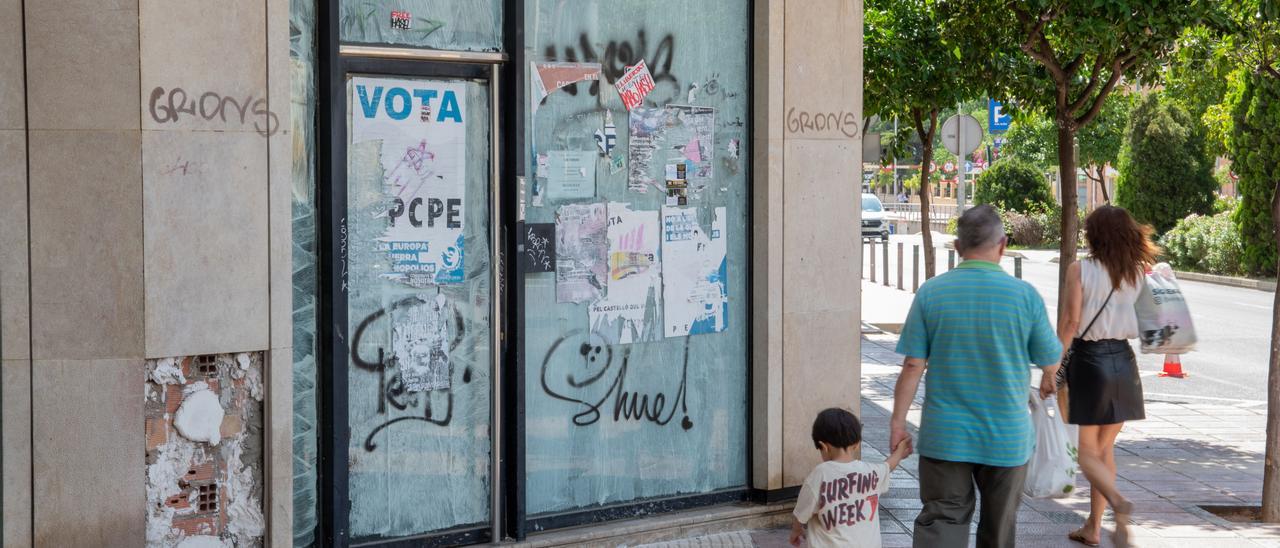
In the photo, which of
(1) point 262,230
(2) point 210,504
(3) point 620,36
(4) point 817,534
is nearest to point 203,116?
(1) point 262,230

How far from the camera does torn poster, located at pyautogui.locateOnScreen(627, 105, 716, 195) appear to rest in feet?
21.0

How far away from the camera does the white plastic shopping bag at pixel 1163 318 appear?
20.7 feet

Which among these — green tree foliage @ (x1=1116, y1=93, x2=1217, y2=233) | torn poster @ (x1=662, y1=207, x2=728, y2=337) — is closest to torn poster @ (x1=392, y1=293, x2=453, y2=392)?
torn poster @ (x1=662, y1=207, x2=728, y2=337)

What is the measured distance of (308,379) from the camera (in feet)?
18.2

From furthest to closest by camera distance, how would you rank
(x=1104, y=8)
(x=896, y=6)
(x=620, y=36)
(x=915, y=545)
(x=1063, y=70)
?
(x=896, y=6) < (x=1063, y=70) < (x=1104, y=8) < (x=620, y=36) < (x=915, y=545)

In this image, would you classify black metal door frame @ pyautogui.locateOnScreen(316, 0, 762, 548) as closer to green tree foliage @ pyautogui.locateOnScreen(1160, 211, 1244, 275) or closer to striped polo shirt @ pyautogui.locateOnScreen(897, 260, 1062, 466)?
striped polo shirt @ pyautogui.locateOnScreen(897, 260, 1062, 466)

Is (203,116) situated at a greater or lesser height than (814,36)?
lesser

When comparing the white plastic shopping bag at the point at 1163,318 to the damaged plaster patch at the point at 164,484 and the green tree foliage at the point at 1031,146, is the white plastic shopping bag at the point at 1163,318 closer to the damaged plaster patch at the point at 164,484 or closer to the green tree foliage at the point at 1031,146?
the damaged plaster patch at the point at 164,484

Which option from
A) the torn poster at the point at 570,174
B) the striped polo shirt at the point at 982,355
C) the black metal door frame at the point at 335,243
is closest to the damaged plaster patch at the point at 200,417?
the black metal door frame at the point at 335,243

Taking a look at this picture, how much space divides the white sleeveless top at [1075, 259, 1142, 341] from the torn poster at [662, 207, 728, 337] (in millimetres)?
1686

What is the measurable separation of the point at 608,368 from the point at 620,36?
5.09 ft

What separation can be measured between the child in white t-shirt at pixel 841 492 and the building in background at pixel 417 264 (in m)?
1.74

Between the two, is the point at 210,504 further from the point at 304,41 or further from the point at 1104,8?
the point at 1104,8

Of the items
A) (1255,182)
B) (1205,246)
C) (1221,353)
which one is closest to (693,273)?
(1221,353)
